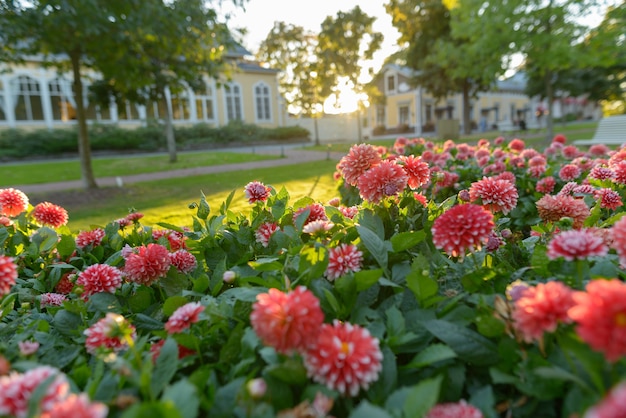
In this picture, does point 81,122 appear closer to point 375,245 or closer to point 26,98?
point 375,245

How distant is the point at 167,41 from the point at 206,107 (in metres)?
26.2

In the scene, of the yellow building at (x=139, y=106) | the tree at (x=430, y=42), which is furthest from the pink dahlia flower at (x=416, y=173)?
the tree at (x=430, y=42)

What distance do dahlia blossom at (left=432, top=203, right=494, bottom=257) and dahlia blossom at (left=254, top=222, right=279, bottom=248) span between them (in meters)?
0.83

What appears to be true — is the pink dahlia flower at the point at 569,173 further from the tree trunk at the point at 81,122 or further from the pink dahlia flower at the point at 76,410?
the tree trunk at the point at 81,122

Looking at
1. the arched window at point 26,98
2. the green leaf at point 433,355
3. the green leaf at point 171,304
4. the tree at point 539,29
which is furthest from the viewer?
the arched window at point 26,98

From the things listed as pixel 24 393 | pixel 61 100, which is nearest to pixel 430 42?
pixel 61 100

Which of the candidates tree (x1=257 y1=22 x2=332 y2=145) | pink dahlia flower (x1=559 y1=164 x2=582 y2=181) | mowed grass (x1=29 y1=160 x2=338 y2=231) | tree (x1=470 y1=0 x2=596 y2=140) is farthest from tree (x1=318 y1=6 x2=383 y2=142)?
pink dahlia flower (x1=559 y1=164 x2=582 y2=181)

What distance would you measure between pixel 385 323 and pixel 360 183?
21.8 inches

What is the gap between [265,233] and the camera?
1841 mm

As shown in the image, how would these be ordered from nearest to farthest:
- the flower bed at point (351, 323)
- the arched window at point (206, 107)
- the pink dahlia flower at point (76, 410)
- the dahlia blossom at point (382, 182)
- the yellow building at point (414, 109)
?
1. the pink dahlia flower at point (76, 410)
2. the flower bed at point (351, 323)
3. the dahlia blossom at point (382, 182)
4. the arched window at point (206, 107)
5. the yellow building at point (414, 109)

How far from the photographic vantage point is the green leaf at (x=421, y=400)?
30.8 inches

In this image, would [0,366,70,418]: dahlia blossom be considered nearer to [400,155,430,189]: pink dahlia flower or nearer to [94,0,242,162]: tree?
[400,155,430,189]: pink dahlia flower

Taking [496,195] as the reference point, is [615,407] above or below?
below

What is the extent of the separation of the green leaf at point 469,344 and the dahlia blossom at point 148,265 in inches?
38.8
